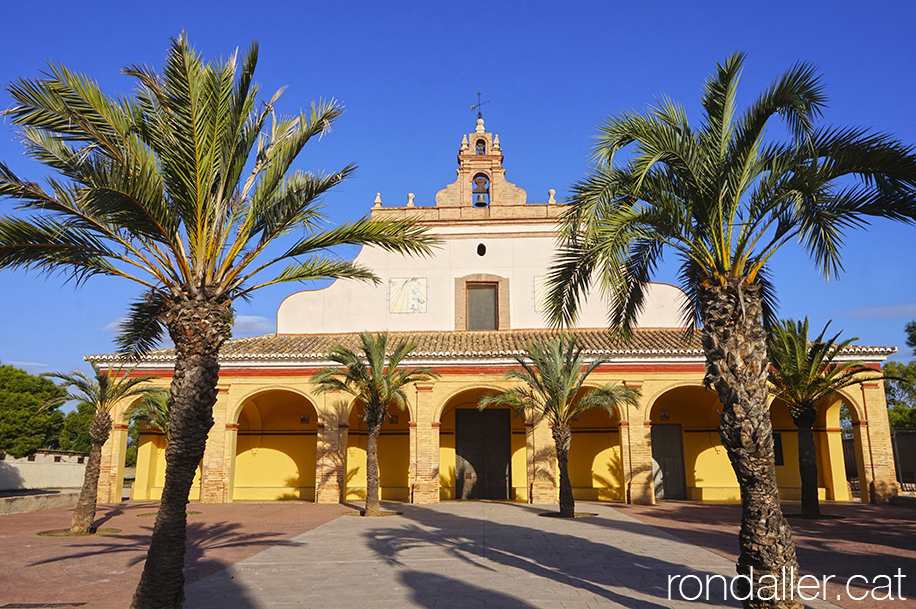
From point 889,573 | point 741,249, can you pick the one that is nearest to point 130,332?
point 741,249

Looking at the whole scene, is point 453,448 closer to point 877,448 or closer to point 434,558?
point 434,558

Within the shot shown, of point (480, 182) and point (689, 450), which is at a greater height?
point (480, 182)

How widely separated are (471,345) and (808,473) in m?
10.1

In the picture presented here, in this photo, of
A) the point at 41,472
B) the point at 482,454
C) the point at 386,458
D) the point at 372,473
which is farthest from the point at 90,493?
the point at 41,472

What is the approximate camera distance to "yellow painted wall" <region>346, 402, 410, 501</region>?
21.7 metres

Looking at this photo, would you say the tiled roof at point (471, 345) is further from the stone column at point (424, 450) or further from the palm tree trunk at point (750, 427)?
the palm tree trunk at point (750, 427)

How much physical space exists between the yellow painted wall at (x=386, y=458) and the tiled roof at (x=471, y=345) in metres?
2.65

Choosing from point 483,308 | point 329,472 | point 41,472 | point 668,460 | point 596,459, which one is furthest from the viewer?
point 41,472

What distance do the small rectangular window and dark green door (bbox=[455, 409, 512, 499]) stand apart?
323 cm

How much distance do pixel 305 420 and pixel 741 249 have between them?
18048mm

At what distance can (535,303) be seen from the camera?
23.2 meters

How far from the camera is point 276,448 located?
73.1 ft

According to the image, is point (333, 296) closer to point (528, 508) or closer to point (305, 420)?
point (305, 420)

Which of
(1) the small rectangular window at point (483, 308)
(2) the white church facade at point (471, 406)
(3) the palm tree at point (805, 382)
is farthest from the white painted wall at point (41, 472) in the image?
(3) the palm tree at point (805, 382)
